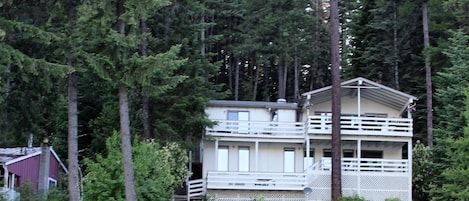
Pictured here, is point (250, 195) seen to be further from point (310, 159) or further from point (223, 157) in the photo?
point (310, 159)

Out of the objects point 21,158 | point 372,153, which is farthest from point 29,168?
point 372,153

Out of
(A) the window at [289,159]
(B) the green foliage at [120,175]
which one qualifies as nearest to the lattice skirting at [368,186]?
(A) the window at [289,159]

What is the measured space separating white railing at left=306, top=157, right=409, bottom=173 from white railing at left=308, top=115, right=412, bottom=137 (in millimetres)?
1246

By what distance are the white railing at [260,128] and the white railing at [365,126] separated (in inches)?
49.9

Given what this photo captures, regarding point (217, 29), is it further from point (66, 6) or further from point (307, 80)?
point (66, 6)

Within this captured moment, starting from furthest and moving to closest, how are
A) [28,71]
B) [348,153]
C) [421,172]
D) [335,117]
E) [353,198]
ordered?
[348,153]
[421,172]
[335,117]
[353,198]
[28,71]

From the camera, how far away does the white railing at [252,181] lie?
31000mm

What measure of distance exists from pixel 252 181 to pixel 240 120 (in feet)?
11.9

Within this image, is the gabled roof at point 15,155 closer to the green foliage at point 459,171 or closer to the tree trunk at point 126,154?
the tree trunk at point 126,154

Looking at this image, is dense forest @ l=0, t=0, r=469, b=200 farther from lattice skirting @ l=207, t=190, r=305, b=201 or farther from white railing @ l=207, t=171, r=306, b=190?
lattice skirting @ l=207, t=190, r=305, b=201

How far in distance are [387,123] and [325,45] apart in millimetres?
15966

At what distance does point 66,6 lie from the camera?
23859 mm

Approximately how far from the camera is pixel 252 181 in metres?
31.1

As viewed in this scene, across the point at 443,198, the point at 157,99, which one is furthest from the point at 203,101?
the point at 443,198
